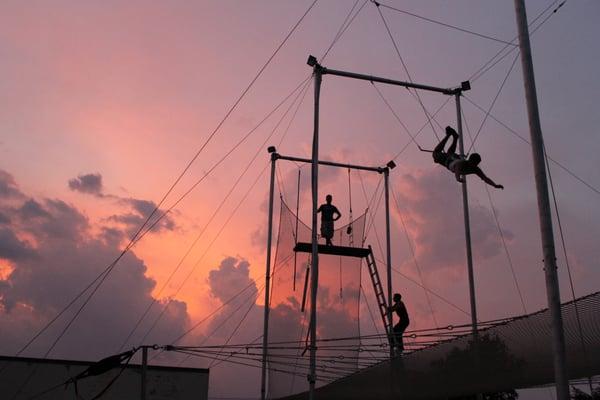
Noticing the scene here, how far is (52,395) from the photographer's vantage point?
14398mm

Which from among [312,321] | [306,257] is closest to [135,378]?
[306,257]

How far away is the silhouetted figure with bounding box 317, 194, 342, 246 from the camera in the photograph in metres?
15.5

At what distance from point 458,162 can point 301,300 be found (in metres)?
5.64

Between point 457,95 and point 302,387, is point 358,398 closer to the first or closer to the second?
point 302,387

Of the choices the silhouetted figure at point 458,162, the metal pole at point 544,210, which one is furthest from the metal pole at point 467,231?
the metal pole at point 544,210

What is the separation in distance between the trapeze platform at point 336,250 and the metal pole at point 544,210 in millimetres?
7523

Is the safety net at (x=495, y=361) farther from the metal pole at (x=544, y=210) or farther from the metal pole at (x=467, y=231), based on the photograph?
the metal pole at (x=467, y=231)

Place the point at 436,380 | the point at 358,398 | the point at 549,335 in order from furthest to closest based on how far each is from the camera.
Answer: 1. the point at 358,398
2. the point at 436,380
3. the point at 549,335

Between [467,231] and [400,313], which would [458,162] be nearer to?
[467,231]

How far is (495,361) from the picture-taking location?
30.5 ft

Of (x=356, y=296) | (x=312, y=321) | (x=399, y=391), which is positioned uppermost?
(x=356, y=296)

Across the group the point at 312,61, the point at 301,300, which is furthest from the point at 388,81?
the point at 301,300

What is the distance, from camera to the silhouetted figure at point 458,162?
34.1 ft

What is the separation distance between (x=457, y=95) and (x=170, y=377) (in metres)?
8.99
